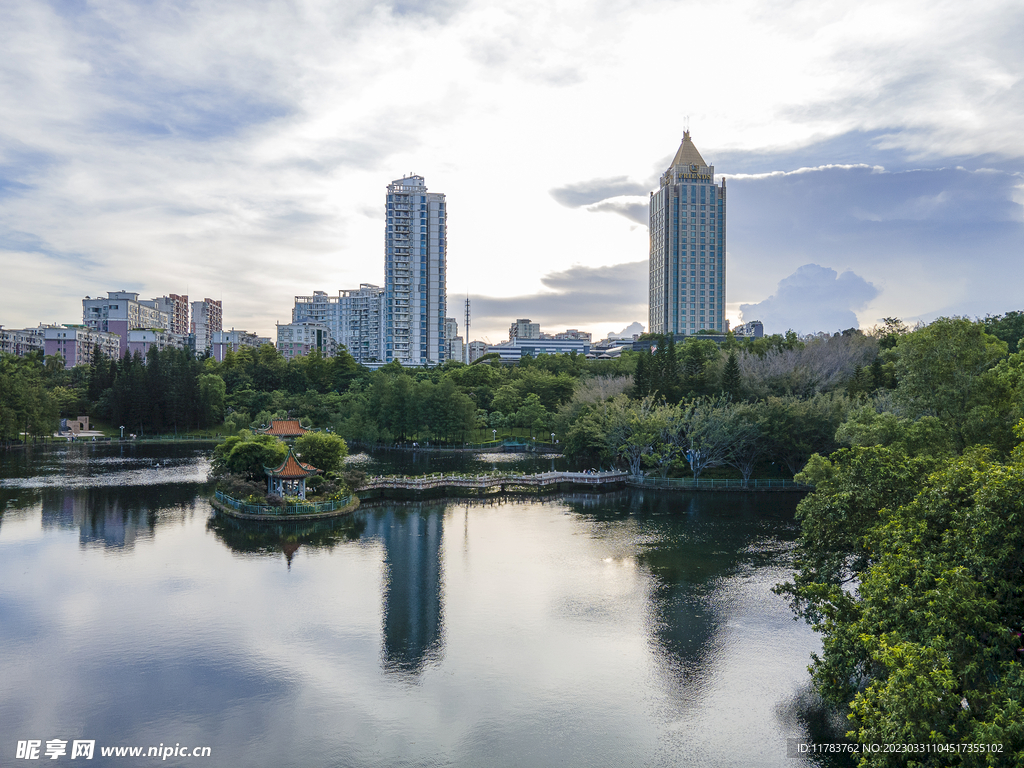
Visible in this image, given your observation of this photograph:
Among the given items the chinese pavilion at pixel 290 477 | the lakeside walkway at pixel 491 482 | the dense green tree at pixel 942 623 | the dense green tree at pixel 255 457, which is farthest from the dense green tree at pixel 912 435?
the dense green tree at pixel 255 457

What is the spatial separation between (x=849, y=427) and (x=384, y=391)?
4616cm

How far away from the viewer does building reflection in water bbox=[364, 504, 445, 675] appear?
16891mm

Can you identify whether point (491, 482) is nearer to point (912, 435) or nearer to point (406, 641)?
point (406, 641)

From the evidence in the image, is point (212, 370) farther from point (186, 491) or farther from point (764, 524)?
point (764, 524)

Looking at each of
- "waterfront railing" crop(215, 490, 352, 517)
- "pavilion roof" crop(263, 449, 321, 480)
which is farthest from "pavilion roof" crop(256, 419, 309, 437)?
"waterfront railing" crop(215, 490, 352, 517)

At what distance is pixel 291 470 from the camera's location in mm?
33719

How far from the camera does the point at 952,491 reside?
1249cm

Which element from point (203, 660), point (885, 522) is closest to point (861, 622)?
point (885, 522)

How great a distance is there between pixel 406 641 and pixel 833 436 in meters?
32.1

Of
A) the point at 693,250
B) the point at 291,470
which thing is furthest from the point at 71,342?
the point at 693,250

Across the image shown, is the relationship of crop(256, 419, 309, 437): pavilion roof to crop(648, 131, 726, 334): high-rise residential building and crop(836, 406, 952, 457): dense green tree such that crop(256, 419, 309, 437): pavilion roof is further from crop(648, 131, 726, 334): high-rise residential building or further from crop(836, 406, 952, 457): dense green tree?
crop(648, 131, 726, 334): high-rise residential building

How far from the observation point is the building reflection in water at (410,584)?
16.9 meters

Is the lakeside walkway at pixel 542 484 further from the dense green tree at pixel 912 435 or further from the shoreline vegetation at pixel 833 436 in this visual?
the dense green tree at pixel 912 435

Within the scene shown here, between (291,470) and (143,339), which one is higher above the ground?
(143,339)
